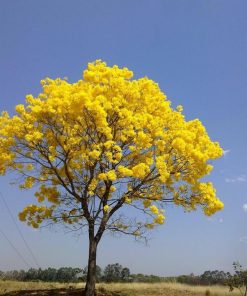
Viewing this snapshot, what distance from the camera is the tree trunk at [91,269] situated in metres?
21.0

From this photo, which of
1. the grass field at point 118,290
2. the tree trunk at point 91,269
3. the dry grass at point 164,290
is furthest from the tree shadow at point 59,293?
the dry grass at point 164,290

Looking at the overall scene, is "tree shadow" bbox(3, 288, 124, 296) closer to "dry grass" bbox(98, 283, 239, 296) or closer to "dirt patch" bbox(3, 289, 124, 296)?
"dirt patch" bbox(3, 289, 124, 296)

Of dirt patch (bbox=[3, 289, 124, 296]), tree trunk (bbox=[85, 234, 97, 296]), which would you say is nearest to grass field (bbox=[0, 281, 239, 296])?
dirt patch (bbox=[3, 289, 124, 296])

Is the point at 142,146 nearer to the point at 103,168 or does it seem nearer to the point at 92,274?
the point at 103,168

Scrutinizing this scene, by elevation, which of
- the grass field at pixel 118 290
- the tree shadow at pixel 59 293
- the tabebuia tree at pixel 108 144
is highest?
the tabebuia tree at pixel 108 144

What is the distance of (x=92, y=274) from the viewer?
69.4ft

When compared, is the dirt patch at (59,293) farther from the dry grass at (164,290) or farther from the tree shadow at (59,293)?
Answer: the dry grass at (164,290)

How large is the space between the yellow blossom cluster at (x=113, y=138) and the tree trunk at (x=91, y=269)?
6.42 ft

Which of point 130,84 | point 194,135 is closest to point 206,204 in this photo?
point 194,135

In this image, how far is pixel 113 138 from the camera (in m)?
22.1

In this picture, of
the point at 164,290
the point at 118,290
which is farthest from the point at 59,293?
the point at 164,290

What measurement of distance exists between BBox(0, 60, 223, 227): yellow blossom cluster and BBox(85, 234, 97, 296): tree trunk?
77.0 inches

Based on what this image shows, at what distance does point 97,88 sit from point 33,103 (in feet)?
10.8

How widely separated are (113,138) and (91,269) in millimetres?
6460
